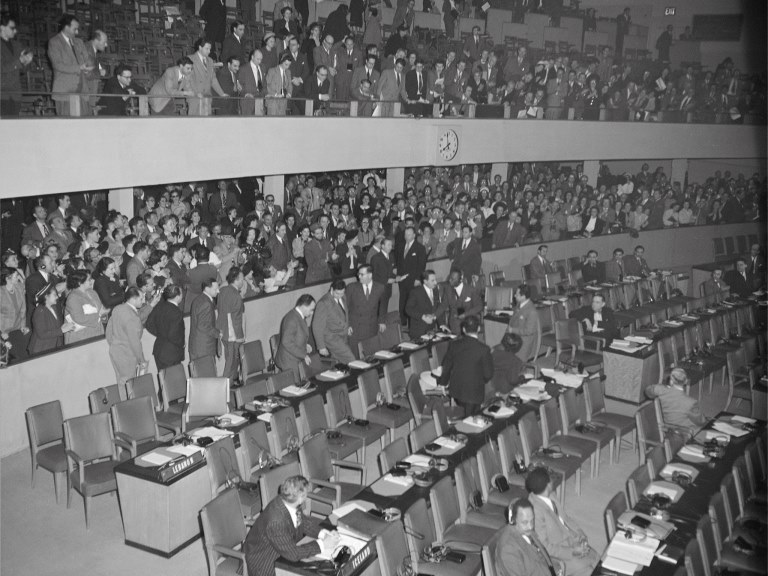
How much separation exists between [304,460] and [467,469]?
148cm

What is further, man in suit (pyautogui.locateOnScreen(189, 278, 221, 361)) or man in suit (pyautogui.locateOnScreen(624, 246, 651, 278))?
man in suit (pyautogui.locateOnScreen(624, 246, 651, 278))

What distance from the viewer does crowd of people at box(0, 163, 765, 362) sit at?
365 inches

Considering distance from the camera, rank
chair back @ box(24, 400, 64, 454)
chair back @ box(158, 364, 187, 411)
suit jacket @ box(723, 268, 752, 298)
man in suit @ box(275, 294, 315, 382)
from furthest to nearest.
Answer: suit jacket @ box(723, 268, 752, 298)
man in suit @ box(275, 294, 315, 382)
chair back @ box(158, 364, 187, 411)
chair back @ box(24, 400, 64, 454)

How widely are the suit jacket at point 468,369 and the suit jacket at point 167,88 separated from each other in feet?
18.6

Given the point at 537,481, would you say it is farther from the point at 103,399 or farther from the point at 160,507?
the point at 103,399

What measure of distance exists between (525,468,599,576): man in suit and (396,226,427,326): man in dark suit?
688 cm

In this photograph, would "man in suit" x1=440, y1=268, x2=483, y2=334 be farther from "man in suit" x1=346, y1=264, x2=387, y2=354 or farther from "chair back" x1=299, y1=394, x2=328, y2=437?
"chair back" x1=299, y1=394, x2=328, y2=437

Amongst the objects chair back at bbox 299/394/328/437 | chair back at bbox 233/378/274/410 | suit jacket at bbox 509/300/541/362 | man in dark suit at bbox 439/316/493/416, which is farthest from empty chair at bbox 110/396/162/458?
suit jacket at bbox 509/300/541/362

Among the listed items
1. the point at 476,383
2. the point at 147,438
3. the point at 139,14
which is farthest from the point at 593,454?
the point at 139,14

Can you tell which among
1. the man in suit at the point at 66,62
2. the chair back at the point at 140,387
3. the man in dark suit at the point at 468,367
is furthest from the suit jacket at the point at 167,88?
the man in dark suit at the point at 468,367

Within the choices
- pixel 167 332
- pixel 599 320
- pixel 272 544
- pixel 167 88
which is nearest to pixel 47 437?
pixel 167 332

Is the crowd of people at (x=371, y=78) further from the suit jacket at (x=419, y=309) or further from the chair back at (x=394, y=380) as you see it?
the chair back at (x=394, y=380)

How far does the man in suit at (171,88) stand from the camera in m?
11.1

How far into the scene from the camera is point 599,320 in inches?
471
